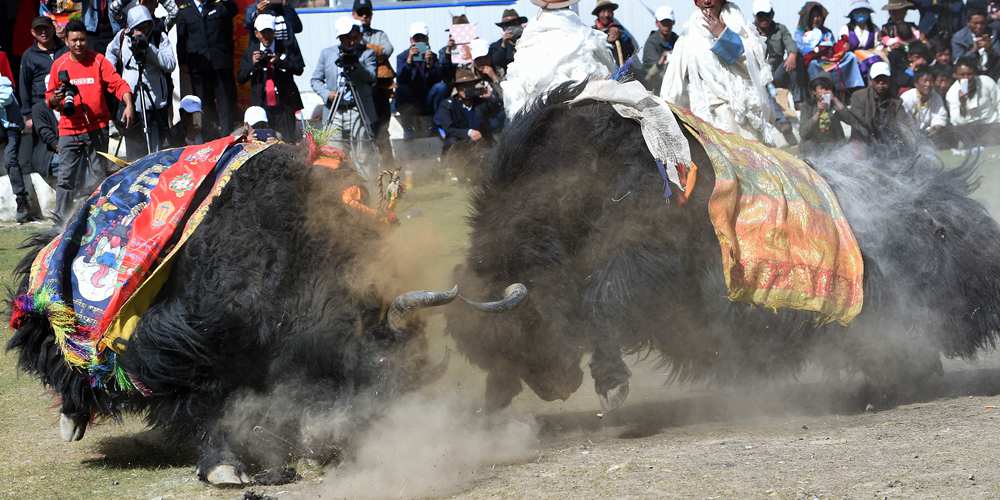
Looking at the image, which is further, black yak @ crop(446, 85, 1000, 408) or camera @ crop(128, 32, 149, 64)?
camera @ crop(128, 32, 149, 64)

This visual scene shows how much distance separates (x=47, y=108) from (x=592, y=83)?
7.23 m

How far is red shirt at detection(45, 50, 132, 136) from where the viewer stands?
1049cm

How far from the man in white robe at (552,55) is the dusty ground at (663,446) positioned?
93 centimetres

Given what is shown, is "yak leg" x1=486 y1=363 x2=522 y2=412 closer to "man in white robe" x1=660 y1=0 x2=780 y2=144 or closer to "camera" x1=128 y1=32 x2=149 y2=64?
"man in white robe" x1=660 y1=0 x2=780 y2=144

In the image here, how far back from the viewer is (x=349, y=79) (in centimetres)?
1191

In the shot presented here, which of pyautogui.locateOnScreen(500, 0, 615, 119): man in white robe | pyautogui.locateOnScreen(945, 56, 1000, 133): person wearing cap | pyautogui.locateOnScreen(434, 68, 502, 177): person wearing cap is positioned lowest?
pyautogui.locateOnScreen(945, 56, 1000, 133): person wearing cap

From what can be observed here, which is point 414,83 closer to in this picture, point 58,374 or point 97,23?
point 97,23

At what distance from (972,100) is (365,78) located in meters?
7.64

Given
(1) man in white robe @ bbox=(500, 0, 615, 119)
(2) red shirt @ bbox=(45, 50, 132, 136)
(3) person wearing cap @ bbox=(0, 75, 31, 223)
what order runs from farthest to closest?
1. (3) person wearing cap @ bbox=(0, 75, 31, 223)
2. (2) red shirt @ bbox=(45, 50, 132, 136)
3. (1) man in white robe @ bbox=(500, 0, 615, 119)

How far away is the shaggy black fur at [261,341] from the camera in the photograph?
494cm

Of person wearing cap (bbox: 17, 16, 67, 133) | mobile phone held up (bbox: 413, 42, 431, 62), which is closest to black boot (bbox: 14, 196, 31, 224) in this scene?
person wearing cap (bbox: 17, 16, 67, 133)

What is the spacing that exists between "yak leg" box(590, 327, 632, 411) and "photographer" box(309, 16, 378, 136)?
6.84 meters

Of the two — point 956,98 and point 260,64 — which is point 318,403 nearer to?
point 260,64

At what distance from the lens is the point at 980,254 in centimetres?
612
